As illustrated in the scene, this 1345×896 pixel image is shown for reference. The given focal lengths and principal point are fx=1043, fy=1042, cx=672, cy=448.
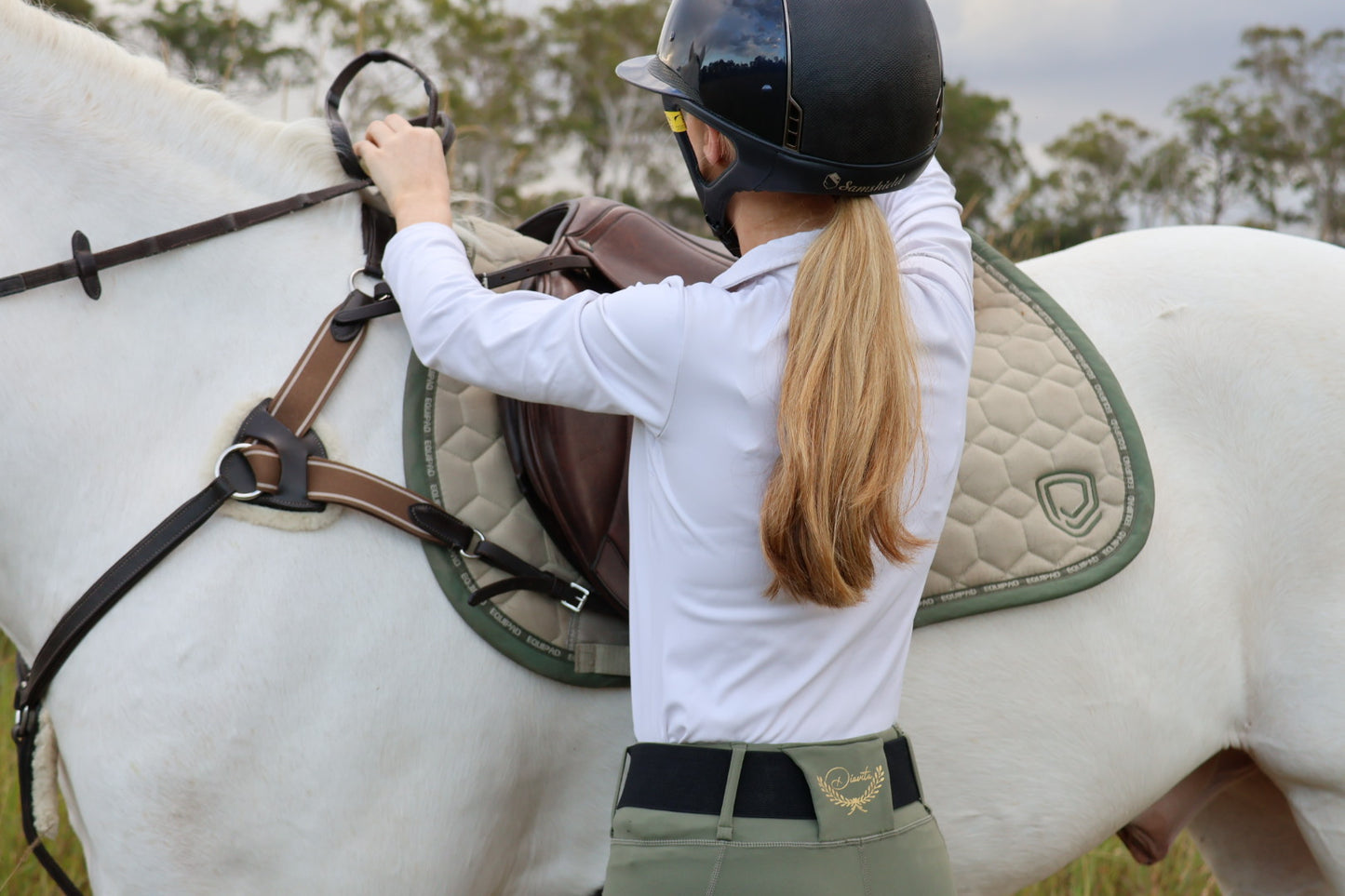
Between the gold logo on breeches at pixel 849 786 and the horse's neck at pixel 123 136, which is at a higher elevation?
the horse's neck at pixel 123 136

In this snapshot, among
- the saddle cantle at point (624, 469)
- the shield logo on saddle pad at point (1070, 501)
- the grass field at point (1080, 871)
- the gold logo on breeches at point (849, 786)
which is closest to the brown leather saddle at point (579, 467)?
the saddle cantle at point (624, 469)

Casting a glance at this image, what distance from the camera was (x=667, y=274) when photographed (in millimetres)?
1736

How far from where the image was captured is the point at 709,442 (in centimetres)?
123

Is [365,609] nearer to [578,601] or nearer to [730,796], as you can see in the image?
[578,601]

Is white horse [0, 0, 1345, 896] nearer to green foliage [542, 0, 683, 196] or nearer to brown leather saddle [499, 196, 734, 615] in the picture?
brown leather saddle [499, 196, 734, 615]

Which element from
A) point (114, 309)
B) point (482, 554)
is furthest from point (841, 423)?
point (114, 309)

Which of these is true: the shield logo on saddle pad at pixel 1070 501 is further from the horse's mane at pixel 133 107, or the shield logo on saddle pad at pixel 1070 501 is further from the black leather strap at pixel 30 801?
the black leather strap at pixel 30 801

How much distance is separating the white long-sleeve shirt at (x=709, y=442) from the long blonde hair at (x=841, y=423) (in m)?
0.05

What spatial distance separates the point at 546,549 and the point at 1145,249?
1344 mm

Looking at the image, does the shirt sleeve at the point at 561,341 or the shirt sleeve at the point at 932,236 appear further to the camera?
the shirt sleeve at the point at 932,236

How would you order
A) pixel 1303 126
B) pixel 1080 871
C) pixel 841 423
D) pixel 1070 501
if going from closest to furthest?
pixel 841 423 < pixel 1070 501 < pixel 1080 871 < pixel 1303 126

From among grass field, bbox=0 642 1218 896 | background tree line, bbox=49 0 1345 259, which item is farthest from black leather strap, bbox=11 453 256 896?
background tree line, bbox=49 0 1345 259

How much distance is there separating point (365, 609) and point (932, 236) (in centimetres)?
96

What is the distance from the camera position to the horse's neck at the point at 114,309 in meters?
1.52
